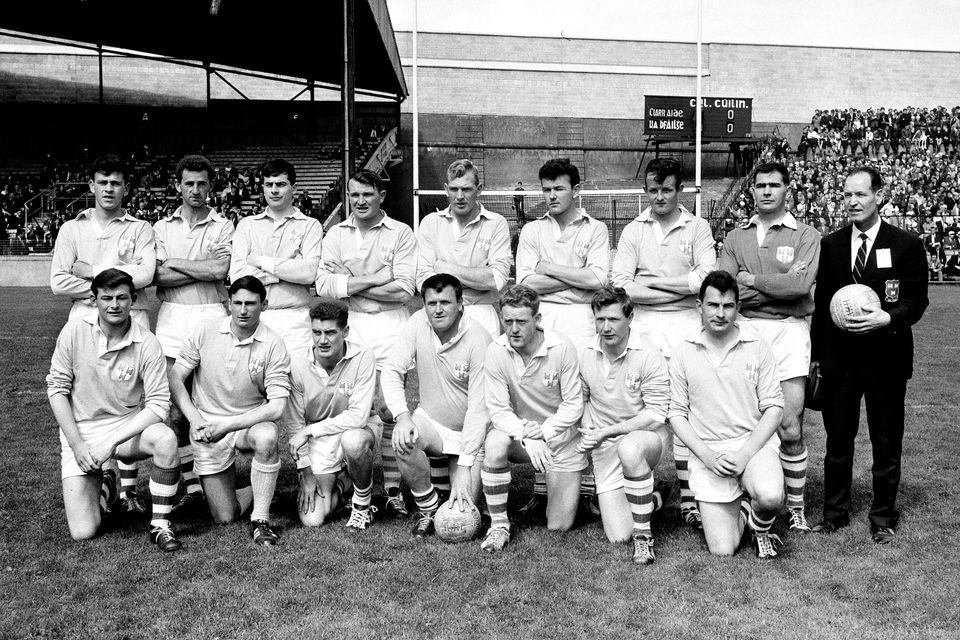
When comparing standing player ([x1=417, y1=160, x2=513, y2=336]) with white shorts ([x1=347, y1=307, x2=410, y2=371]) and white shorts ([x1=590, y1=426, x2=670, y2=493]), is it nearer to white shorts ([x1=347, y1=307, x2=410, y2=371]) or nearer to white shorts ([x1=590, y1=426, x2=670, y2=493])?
white shorts ([x1=347, y1=307, x2=410, y2=371])

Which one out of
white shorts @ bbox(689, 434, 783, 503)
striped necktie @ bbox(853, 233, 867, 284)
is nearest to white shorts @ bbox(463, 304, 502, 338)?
white shorts @ bbox(689, 434, 783, 503)

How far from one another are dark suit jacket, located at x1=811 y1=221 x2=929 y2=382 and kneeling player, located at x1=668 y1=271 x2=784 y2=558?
47 cm

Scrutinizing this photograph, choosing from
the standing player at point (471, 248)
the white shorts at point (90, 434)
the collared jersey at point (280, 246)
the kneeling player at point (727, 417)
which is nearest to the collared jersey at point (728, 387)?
the kneeling player at point (727, 417)

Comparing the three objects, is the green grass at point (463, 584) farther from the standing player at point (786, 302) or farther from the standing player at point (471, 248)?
the standing player at point (471, 248)

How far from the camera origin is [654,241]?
5.54 m

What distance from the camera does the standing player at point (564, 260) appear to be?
17.9 feet

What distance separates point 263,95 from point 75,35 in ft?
30.7

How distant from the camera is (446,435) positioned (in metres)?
5.26

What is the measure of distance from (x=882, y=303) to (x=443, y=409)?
2582 millimetres

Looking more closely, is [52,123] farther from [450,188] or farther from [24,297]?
[450,188]

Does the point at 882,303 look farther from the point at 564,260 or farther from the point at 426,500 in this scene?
the point at 426,500

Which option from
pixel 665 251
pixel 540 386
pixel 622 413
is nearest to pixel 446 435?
pixel 540 386

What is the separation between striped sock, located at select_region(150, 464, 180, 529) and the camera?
4844mm

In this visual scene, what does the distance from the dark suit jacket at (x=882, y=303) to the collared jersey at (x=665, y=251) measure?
30.2 inches
